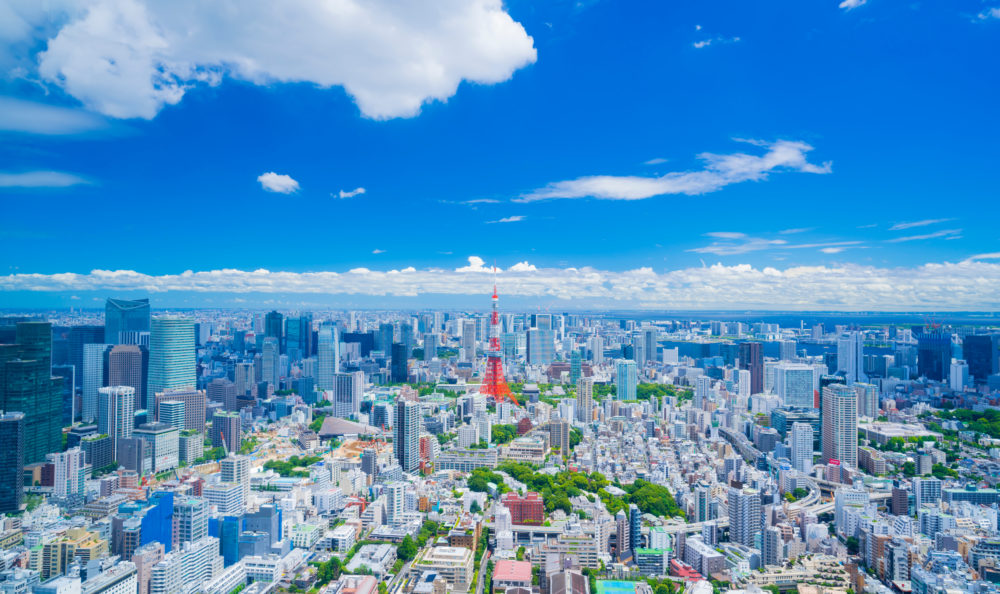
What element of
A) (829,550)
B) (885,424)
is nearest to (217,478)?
(829,550)

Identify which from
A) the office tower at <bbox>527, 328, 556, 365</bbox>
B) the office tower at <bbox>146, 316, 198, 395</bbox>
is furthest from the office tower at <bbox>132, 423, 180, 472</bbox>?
the office tower at <bbox>527, 328, 556, 365</bbox>

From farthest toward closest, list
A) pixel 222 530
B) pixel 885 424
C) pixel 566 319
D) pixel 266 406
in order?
pixel 566 319 < pixel 266 406 < pixel 885 424 < pixel 222 530

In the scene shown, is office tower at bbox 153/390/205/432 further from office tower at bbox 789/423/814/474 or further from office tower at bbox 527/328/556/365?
office tower at bbox 527/328/556/365

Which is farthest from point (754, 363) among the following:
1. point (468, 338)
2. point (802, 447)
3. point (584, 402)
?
A: point (468, 338)

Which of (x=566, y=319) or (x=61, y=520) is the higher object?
(x=566, y=319)

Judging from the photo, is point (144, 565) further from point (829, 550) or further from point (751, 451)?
point (751, 451)

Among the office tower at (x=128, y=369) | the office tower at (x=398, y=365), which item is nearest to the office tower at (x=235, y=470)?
the office tower at (x=128, y=369)
